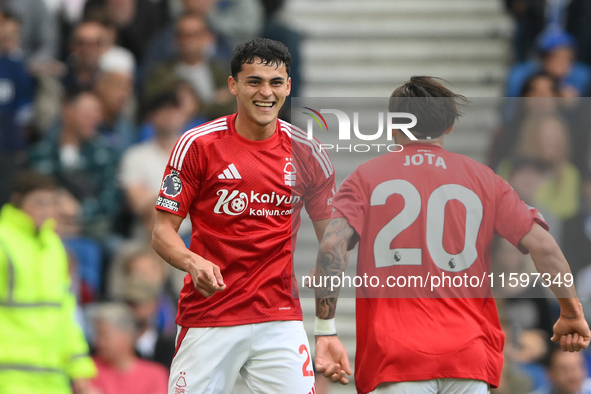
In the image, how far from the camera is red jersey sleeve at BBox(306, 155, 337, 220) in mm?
4684

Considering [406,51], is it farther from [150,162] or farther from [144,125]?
[150,162]

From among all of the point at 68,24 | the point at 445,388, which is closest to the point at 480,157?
the point at 445,388

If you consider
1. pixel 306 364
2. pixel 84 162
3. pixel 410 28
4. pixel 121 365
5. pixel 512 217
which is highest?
pixel 410 28

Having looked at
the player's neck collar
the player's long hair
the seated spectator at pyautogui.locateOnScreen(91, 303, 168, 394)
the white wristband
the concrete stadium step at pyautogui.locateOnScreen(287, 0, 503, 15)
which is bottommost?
the seated spectator at pyautogui.locateOnScreen(91, 303, 168, 394)

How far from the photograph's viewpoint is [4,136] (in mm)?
8555

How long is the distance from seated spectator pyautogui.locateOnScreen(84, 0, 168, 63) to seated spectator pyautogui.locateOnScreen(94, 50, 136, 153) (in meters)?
0.50

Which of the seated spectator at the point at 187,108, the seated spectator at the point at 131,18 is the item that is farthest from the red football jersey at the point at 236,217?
the seated spectator at the point at 131,18

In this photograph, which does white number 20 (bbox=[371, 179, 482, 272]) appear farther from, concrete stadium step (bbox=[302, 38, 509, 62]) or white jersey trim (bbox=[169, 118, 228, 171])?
concrete stadium step (bbox=[302, 38, 509, 62])

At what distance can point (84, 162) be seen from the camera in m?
8.29

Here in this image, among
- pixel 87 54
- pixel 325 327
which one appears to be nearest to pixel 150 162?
pixel 87 54

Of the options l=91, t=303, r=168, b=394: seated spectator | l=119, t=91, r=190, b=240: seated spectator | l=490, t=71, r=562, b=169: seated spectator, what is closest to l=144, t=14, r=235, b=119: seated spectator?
l=119, t=91, r=190, b=240: seated spectator

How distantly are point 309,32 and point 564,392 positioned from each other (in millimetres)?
4967

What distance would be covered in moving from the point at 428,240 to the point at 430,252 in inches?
2.3

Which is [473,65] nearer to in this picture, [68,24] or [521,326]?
[521,326]
